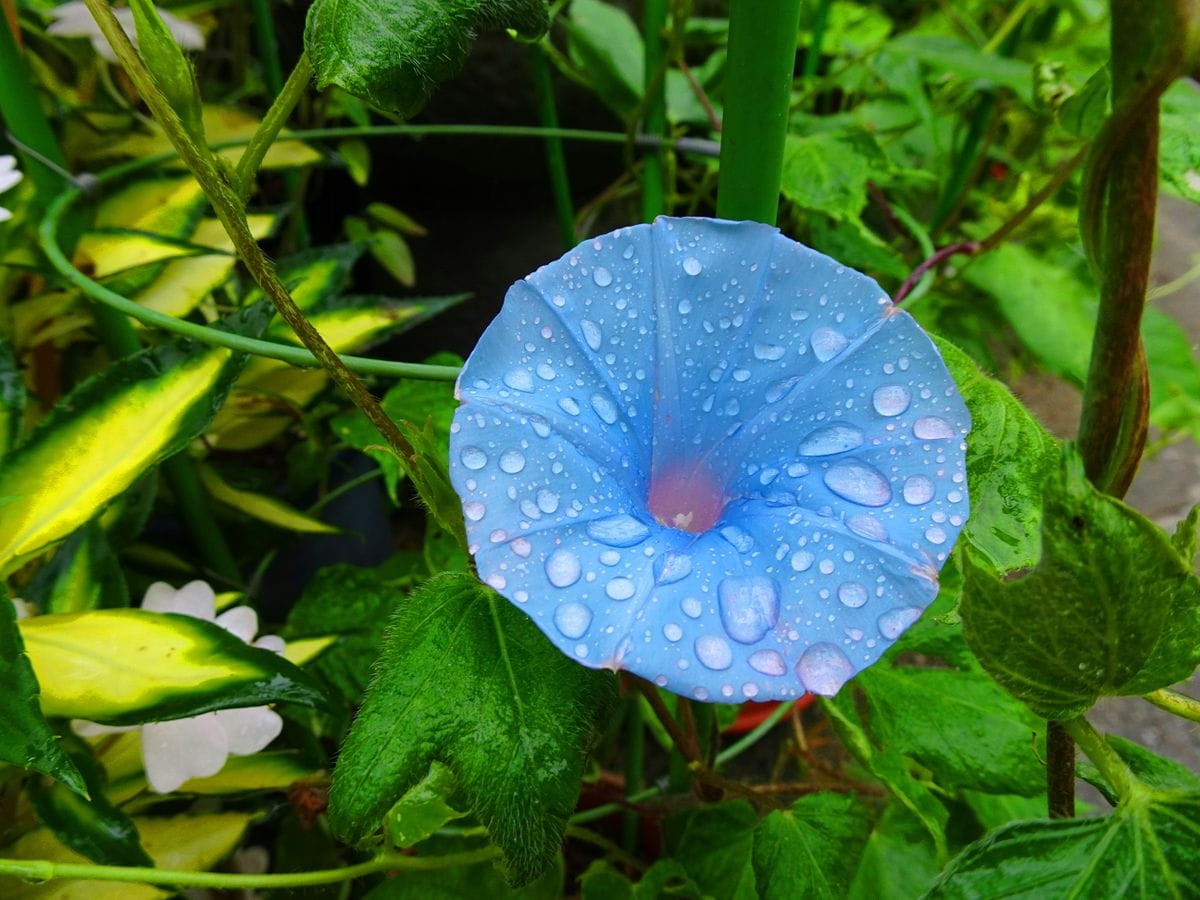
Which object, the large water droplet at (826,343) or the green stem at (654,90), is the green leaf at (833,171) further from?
the large water droplet at (826,343)

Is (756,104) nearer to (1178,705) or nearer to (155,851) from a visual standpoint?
(1178,705)

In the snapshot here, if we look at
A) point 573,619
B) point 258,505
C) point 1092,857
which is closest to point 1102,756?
point 1092,857

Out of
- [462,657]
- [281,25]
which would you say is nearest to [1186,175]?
[462,657]

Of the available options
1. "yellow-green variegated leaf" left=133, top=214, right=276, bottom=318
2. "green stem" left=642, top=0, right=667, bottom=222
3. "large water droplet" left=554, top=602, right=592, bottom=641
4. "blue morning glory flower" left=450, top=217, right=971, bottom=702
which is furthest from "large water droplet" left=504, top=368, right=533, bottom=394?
"yellow-green variegated leaf" left=133, top=214, right=276, bottom=318

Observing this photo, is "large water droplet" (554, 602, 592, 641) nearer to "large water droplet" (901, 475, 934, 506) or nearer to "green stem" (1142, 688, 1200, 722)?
"large water droplet" (901, 475, 934, 506)

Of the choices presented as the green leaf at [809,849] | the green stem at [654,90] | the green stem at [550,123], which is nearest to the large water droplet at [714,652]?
the green leaf at [809,849]
